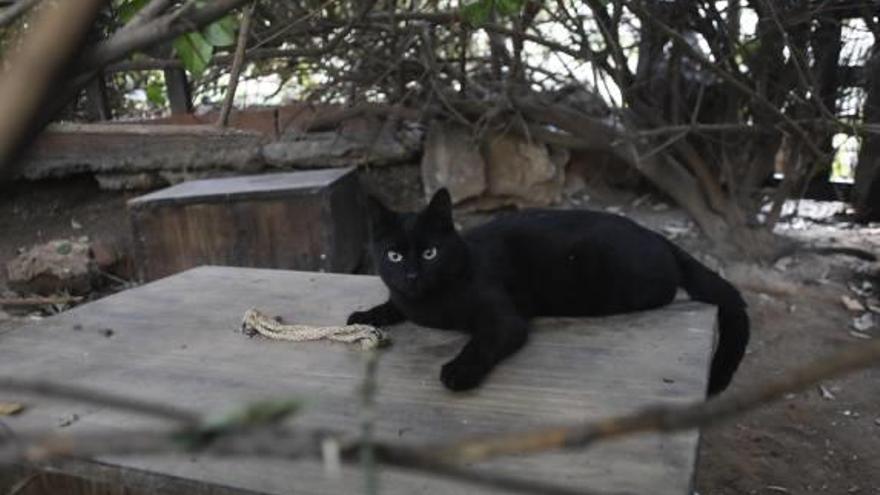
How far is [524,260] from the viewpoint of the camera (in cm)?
169

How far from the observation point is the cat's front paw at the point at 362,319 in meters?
1.67

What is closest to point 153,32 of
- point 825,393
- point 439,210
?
point 439,210

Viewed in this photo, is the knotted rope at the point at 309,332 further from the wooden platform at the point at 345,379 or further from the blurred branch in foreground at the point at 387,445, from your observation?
the blurred branch in foreground at the point at 387,445

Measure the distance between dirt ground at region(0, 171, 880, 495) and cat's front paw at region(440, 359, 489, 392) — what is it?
110 centimetres

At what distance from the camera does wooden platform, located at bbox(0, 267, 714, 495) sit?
3.37ft

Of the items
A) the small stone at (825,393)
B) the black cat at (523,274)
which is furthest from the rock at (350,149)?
the small stone at (825,393)

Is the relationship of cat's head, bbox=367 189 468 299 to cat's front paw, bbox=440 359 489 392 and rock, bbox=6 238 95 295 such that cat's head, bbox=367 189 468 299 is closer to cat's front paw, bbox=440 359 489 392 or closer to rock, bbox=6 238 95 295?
cat's front paw, bbox=440 359 489 392

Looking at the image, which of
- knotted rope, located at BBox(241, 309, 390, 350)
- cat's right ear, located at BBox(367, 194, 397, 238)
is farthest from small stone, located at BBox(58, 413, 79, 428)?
cat's right ear, located at BBox(367, 194, 397, 238)

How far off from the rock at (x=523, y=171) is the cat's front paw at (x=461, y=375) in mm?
2626

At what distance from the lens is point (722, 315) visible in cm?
176

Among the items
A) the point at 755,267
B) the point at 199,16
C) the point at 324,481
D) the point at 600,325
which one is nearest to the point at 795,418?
the point at 755,267

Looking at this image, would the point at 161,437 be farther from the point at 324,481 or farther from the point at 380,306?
the point at 380,306

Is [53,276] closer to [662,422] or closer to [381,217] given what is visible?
[381,217]

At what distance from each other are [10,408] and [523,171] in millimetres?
2949
